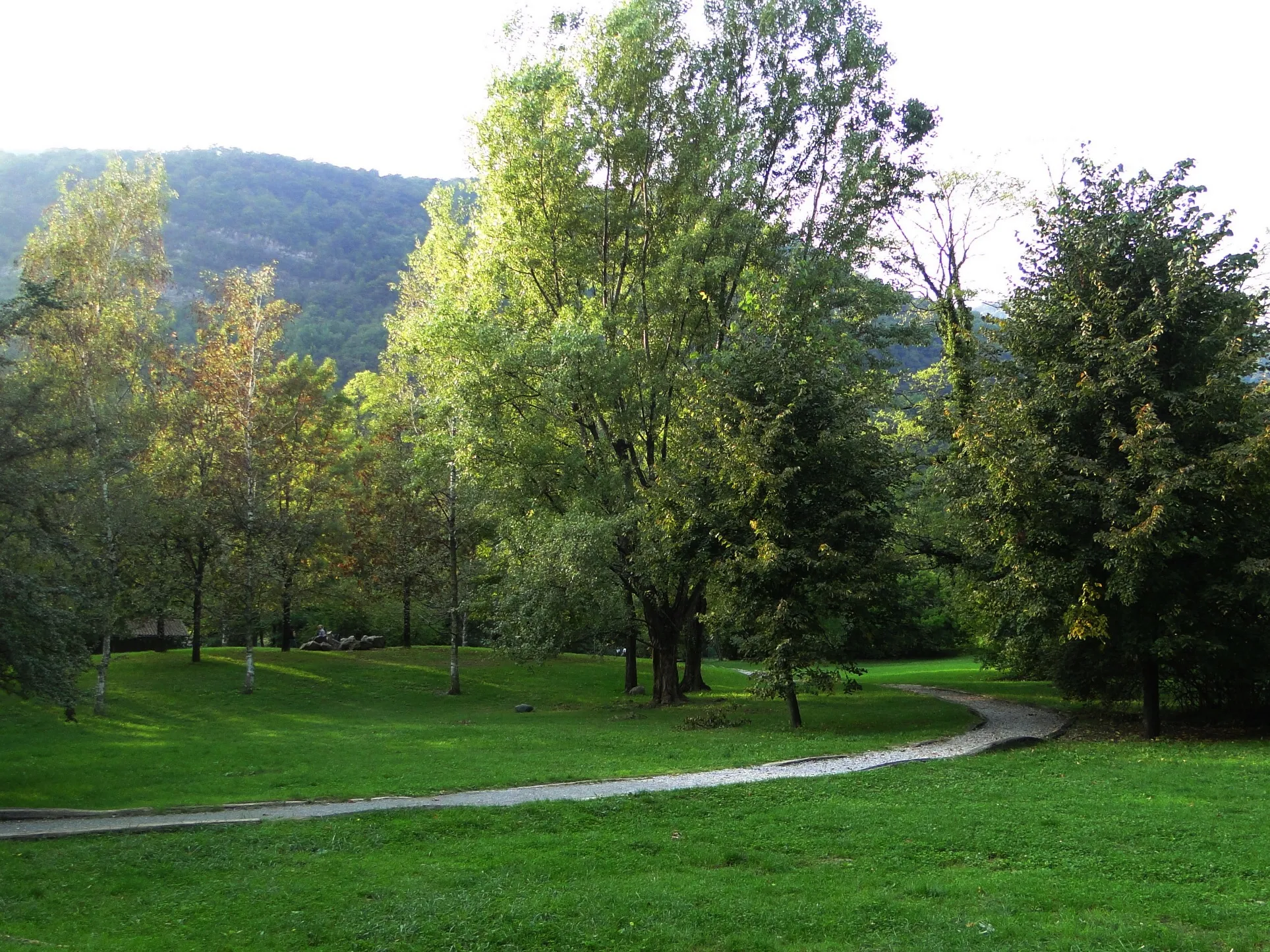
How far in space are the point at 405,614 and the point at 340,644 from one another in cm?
371

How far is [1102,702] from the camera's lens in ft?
83.7

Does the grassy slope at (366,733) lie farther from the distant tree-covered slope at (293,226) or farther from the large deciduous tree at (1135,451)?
the distant tree-covered slope at (293,226)

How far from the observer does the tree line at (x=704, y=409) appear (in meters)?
19.4

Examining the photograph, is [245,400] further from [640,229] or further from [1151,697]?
[1151,697]

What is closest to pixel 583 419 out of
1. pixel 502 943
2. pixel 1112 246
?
pixel 1112 246

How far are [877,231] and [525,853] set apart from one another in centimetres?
2709

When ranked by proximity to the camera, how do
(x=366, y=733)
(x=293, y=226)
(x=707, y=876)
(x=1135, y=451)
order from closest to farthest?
(x=707, y=876)
(x=1135, y=451)
(x=366, y=733)
(x=293, y=226)

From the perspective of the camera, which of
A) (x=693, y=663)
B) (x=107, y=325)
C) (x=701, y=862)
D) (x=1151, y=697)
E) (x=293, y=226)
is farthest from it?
(x=293, y=226)

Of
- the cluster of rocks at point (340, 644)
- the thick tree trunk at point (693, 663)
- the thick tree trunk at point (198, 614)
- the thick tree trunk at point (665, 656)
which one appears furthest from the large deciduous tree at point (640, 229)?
the cluster of rocks at point (340, 644)

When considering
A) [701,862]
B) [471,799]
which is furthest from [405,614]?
[701,862]

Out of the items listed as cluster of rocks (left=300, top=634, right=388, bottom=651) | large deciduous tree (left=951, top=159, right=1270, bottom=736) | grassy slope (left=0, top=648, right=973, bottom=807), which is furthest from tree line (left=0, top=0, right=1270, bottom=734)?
cluster of rocks (left=300, top=634, right=388, bottom=651)

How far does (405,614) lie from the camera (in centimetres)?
4888

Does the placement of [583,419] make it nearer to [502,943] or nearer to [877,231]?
[877,231]

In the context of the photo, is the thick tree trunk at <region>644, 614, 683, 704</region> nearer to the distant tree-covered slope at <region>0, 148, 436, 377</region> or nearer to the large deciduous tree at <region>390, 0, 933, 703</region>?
the large deciduous tree at <region>390, 0, 933, 703</region>
